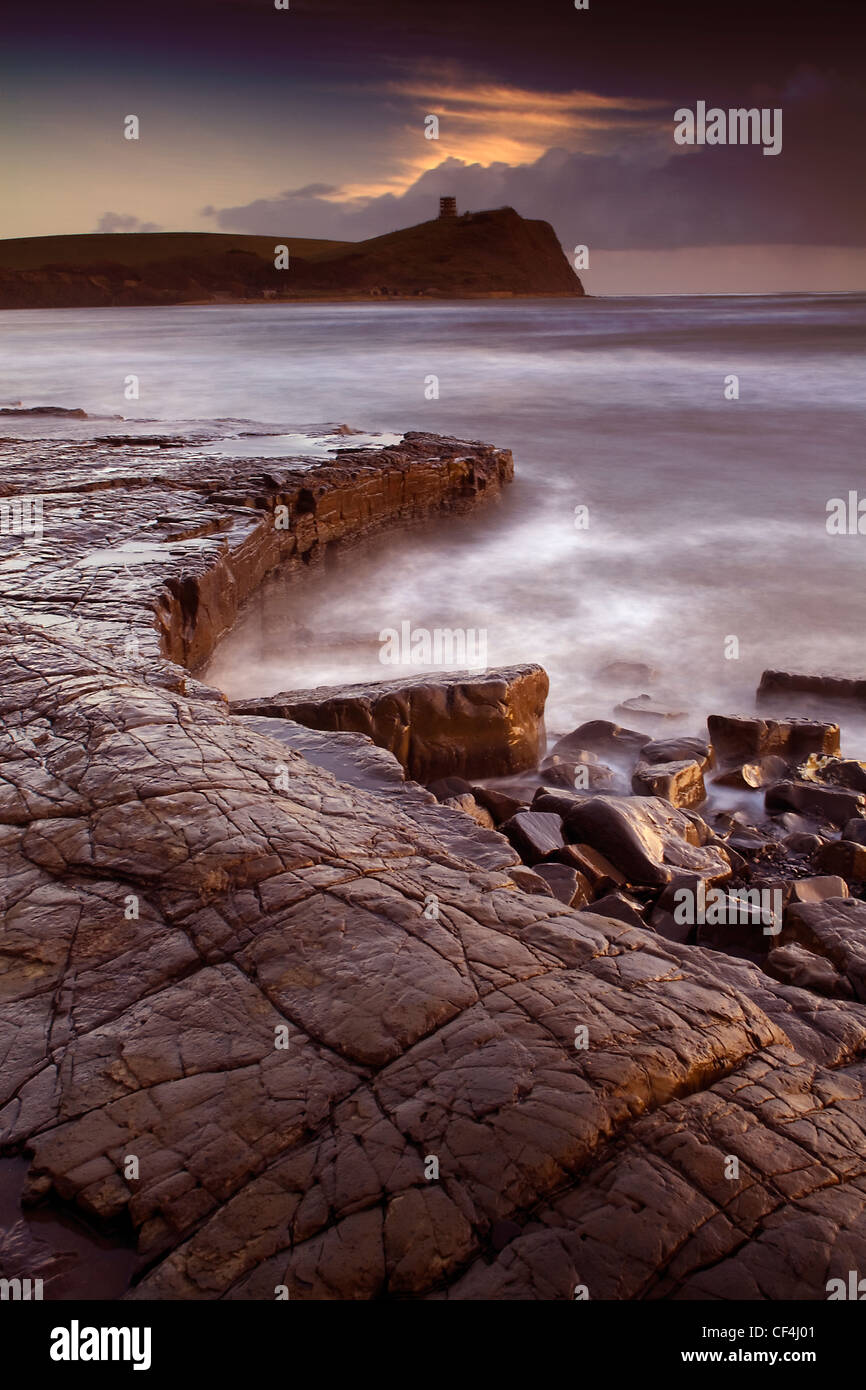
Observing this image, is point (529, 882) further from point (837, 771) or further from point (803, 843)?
point (837, 771)

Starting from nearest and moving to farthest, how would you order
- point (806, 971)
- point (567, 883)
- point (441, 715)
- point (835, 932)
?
point (806, 971) < point (835, 932) < point (567, 883) < point (441, 715)

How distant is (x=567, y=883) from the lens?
12.4 feet

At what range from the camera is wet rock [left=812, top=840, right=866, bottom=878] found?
446cm

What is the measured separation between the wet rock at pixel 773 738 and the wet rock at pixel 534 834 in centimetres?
199

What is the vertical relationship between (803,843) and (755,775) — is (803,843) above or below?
below

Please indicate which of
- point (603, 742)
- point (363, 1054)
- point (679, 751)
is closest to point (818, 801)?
point (679, 751)

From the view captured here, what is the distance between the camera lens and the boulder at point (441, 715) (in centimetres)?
475

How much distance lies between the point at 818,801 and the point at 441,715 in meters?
2.22

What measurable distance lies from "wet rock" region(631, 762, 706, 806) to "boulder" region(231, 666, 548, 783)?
0.71 metres

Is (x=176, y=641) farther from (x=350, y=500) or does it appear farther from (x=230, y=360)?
(x=230, y=360)

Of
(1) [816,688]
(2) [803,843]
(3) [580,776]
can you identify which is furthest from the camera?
(1) [816,688]

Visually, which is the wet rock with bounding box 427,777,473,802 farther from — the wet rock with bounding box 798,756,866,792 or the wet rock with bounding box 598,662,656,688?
the wet rock with bounding box 598,662,656,688

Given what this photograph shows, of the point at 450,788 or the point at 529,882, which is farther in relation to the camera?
the point at 450,788

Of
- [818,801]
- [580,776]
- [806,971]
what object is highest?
[580,776]
